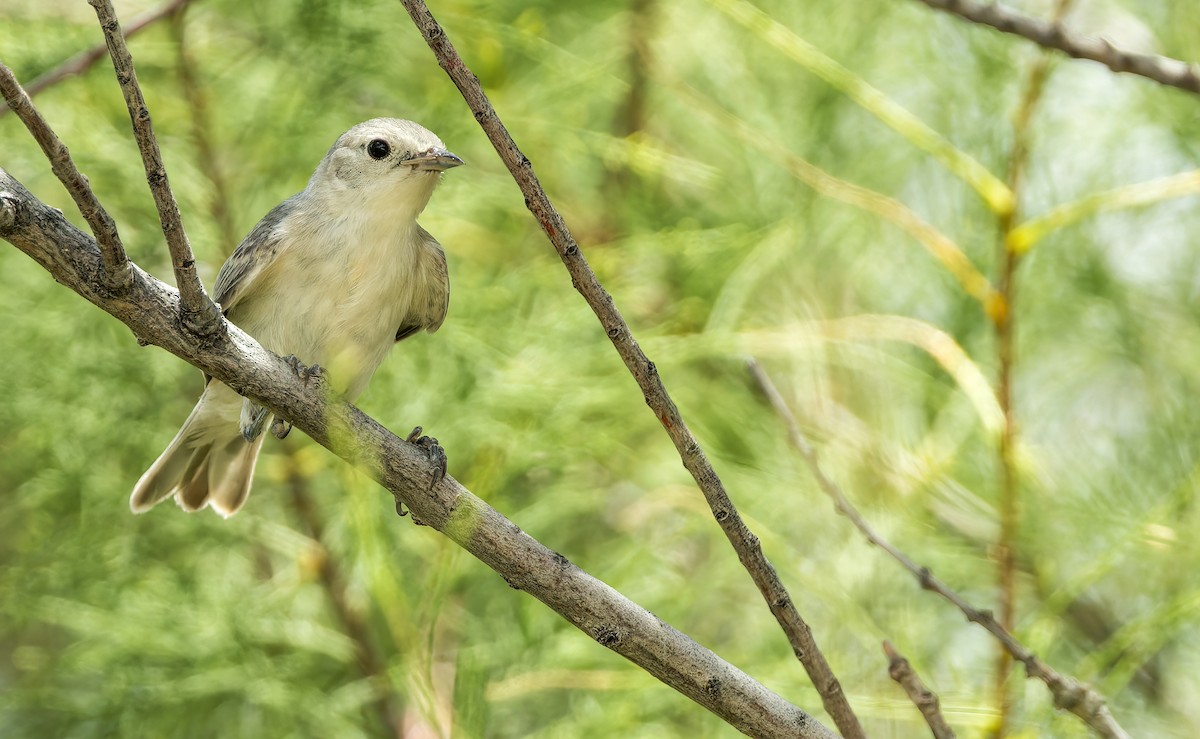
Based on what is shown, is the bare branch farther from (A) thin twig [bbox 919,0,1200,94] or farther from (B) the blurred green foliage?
(A) thin twig [bbox 919,0,1200,94]

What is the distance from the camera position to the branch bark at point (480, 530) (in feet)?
5.09

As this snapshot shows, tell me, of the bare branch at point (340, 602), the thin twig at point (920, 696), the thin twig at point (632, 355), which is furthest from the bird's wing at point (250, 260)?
the thin twig at point (920, 696)

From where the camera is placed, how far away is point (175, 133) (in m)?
A: 3.22

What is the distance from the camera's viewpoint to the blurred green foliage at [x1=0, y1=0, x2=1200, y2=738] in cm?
290

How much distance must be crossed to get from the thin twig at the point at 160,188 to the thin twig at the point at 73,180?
2.5 inches

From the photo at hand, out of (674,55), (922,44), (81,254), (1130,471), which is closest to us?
(81,254)

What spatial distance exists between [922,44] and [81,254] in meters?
2.30

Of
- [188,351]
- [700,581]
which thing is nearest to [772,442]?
[700,581]

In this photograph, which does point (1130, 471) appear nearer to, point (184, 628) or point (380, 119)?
point (380, 119)

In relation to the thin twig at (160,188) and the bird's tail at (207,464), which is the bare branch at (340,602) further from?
the thin twig at (160,188)

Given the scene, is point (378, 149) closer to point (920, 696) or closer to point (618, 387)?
point (618, 387)

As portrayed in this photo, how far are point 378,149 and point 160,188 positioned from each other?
149 centimetres

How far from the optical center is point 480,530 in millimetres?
1668

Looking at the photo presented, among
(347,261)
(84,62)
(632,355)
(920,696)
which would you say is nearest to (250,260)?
(347,261)
